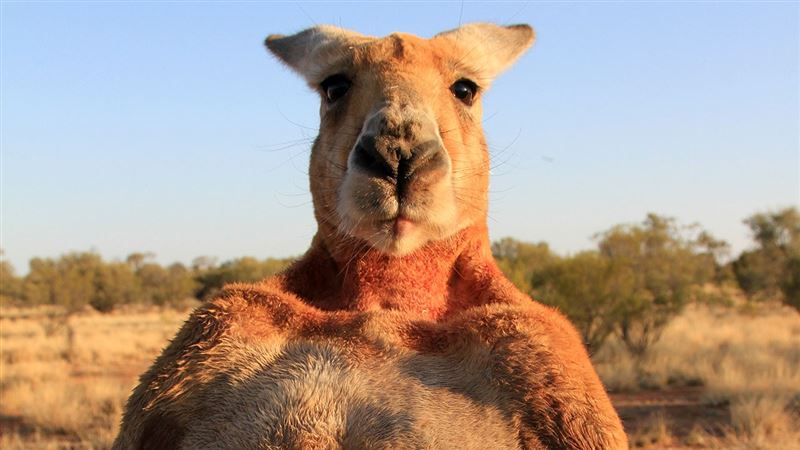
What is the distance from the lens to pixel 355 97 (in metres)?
3.07

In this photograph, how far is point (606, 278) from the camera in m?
21.8

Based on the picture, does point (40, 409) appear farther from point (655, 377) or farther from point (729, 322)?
point (729, 322)

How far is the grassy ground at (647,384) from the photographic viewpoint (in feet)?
43.1

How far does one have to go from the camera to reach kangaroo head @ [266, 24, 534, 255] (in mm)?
2564

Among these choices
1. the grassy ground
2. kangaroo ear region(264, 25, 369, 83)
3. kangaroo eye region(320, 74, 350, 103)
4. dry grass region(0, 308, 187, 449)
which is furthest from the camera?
dry grass region(0, 308, 187, 449)

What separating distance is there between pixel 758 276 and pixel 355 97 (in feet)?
136

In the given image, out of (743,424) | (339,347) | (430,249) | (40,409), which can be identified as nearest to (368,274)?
(430,249)

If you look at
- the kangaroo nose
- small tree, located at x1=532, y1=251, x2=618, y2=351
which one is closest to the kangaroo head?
the kangaroo nose

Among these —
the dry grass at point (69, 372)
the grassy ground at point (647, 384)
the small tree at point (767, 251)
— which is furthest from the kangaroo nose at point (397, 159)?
the small tree at point (767, 251)

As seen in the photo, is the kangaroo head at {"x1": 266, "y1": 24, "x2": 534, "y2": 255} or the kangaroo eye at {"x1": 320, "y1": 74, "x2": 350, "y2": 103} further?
the kangaroo eye at {"x1": 320, "y1": 74, "x2": 350, "y2": 103}

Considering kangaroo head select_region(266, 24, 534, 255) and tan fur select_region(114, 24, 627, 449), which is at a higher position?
kangaroo head select_region(266, 24, 534, 255)

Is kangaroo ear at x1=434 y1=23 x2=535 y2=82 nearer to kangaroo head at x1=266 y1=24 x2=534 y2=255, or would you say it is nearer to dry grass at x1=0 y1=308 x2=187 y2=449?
kangaroo head at x1=266 y1=24 x2=534 y2=255

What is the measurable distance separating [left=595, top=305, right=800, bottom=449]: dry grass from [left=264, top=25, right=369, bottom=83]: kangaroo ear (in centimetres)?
953

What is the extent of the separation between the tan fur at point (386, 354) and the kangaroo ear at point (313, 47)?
1.83 feet
